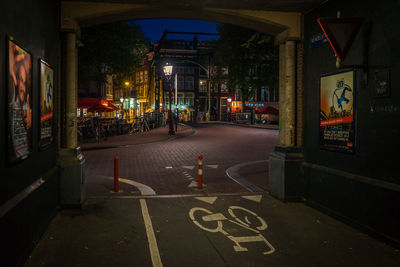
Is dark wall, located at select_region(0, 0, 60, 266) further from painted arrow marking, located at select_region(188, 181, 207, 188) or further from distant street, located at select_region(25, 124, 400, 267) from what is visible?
painted arrow marking, located at select_region(188, 181, 207, 188)

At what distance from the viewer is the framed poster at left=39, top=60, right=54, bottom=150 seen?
5156 millimetres

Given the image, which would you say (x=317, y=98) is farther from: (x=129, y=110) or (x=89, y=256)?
(x=129, y=110)

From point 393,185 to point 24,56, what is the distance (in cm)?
524

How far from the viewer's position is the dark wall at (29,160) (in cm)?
345

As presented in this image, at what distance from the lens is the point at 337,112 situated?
19.3 ft

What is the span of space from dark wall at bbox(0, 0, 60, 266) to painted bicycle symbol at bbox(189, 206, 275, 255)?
99.1 inches

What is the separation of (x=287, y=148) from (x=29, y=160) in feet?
16.2

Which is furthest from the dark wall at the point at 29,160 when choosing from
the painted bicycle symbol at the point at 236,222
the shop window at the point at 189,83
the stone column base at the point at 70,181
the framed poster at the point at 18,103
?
the shop window at the point at 189,83

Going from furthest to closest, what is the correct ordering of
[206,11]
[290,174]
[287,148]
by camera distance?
[287,148], [290,174], [206,11]

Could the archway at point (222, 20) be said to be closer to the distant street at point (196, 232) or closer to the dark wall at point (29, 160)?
the dark wall at point (29, 160)

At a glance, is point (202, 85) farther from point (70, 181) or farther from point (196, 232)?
point (196, 232)

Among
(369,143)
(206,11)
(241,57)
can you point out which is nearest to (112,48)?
(206,11)

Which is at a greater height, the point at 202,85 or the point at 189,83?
the point at 189,83

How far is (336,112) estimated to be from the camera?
233 inches
